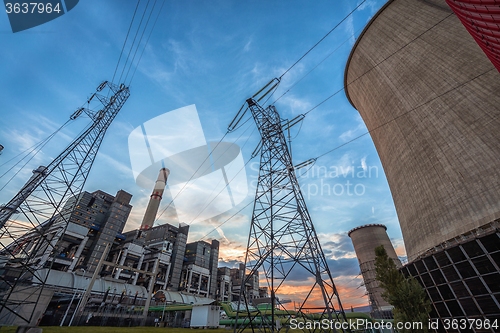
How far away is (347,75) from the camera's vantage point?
2983 centimetres

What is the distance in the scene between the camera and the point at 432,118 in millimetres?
17125

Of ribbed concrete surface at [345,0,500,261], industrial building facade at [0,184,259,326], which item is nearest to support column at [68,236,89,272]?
industrial building facade at [0,184,259,326]

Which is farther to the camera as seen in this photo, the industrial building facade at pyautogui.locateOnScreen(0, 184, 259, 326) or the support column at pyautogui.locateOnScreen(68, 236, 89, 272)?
the support column at pyautogui.locateOnScreen(68, 236, 89, 272)

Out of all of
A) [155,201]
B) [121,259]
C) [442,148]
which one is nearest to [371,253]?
[442,148]

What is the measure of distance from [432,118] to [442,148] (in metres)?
2.78

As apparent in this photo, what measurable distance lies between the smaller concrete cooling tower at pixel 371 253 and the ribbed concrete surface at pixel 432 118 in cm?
1974

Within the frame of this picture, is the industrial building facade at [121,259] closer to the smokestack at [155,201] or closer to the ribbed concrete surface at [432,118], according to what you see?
the smokestack at [155,201]

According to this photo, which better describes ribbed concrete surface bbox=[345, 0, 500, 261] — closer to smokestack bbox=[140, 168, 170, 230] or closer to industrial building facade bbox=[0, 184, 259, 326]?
industrial building facade bbox=[0, 184, 259, 326]

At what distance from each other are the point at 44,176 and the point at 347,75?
36844 millimetres

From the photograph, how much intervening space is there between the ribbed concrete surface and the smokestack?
8966cm

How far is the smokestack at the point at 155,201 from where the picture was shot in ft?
288

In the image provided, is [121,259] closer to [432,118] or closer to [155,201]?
[155,201]

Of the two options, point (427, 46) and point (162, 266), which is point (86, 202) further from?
point (427, 46)

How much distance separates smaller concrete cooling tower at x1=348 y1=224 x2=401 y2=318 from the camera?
3378 cm
